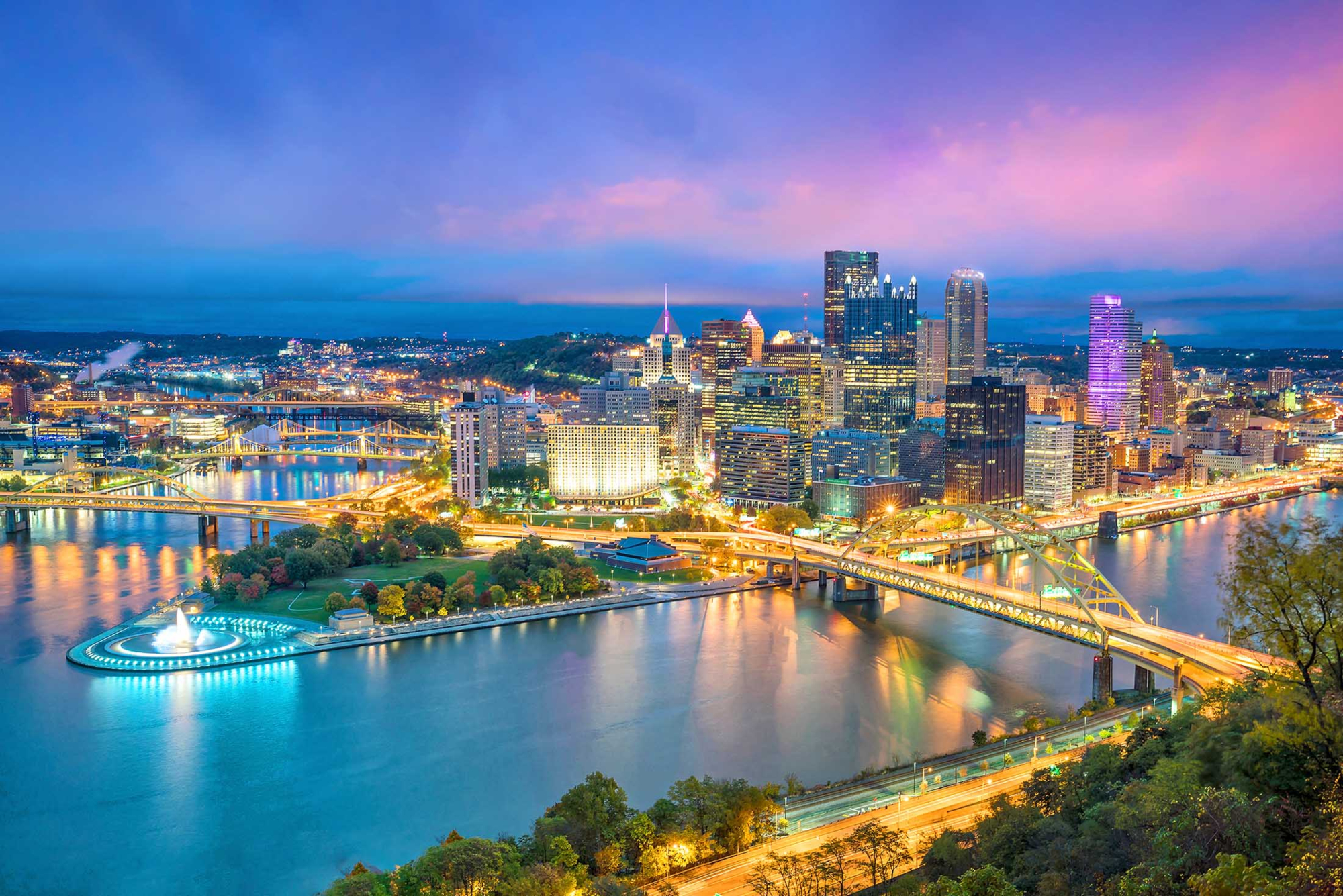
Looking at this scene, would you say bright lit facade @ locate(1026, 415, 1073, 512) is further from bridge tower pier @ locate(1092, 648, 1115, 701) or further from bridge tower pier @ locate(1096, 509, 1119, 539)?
bridge tower pier @ locate(1092, 648, 1115, 701)

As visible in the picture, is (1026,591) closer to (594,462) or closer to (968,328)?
(594,462)

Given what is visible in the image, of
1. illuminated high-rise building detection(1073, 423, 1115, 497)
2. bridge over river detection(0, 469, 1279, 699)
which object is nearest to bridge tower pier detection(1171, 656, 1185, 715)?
bridge over river detection(0, 469, 1279, 699)

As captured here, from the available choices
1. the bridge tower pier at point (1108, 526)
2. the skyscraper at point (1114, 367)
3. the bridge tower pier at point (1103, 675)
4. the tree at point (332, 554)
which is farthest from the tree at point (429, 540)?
the skyscraper at point (1114, 367)

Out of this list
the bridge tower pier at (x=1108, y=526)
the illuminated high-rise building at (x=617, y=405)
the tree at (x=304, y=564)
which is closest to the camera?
the tree at (x=304, y=564)

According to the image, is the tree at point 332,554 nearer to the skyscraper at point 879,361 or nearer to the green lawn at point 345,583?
the green lawn at point 345,583

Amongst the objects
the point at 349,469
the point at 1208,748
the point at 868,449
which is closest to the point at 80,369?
the point at 349,469

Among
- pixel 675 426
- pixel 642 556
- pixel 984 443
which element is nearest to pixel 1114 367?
pixel 984 443
